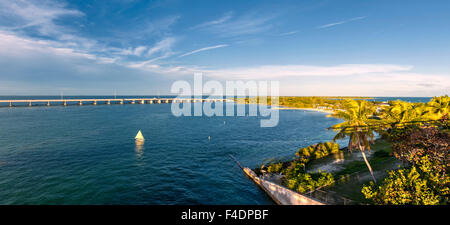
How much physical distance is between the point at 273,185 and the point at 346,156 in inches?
968

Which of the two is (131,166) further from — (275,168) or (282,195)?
(282,195)

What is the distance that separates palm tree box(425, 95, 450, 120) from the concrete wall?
31.9 m

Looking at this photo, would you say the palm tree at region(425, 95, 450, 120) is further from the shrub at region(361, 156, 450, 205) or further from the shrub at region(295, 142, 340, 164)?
the shrub at region(361, 156, 450, 205)

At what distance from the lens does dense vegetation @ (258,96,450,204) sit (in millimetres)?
19906

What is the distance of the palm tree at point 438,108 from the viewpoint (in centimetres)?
4099

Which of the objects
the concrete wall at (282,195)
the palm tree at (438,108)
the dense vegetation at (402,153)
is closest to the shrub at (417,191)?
the dense vegetation at (402,153)

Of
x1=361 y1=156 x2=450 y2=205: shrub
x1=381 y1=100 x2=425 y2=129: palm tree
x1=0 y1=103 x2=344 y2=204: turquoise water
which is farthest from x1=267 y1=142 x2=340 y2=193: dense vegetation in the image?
x1=381 y1=100 x2=425 y2=129: palm tree

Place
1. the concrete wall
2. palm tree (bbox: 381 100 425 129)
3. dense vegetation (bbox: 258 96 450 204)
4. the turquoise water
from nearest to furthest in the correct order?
dense vegetation (bbox: 258 96 450 204)
the concrete wall
the turquoise water
palm tree (bbox: 381 100 425 129)

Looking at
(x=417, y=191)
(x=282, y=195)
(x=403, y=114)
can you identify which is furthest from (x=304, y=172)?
(x=417, y=191)

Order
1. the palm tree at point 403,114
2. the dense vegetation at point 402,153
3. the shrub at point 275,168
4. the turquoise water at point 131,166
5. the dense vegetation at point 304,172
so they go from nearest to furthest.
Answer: the dense vegetation at point 402,153, the dense vegetation at point 304,172, the turquoise water at point 131,166, the palm tree at point 403,114, the shrub at point 275,168

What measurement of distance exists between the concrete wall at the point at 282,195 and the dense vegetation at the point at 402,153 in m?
1.33

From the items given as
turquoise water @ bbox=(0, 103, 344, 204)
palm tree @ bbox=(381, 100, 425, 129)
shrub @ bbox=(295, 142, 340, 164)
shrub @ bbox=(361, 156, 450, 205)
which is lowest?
turquoise water @ bbox=(0, 103, 344, 204)

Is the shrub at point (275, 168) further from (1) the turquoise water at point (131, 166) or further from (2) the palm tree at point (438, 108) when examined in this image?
(2) the palm tree at point (438, 108)
